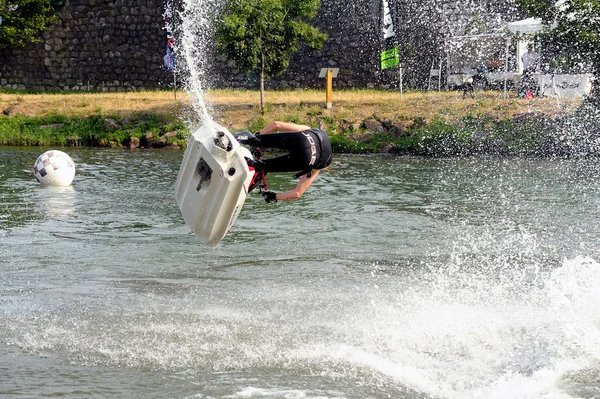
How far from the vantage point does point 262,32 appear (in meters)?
26.9

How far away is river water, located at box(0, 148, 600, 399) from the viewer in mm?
6980

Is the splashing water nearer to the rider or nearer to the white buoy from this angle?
the white buoy

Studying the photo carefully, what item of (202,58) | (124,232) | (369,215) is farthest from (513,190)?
(202,58)

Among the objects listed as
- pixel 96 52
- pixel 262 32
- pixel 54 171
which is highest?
pixel 262 32

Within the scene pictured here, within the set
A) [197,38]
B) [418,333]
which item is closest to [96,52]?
[197,38]

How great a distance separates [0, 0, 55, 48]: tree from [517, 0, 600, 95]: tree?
62.4ft

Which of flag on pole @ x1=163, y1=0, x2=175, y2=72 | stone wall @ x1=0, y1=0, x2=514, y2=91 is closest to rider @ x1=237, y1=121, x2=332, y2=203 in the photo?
stone wall @ x1=0, y1=0, x2=514, y2=91

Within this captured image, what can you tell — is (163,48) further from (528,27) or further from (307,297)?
(307,297)

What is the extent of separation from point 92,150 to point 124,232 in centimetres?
1263

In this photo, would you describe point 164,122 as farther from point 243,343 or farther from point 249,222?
point 243,343

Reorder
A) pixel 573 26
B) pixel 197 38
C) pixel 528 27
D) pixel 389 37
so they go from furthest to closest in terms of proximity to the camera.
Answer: pixel 197 38 < pixel 389 37 < pixel 528 27 < pixel 573 26

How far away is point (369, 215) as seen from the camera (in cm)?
1430

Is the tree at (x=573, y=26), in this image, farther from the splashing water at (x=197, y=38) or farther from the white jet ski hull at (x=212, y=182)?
the white jet ski hull at (x=212, y=182)

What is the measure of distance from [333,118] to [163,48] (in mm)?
11567
